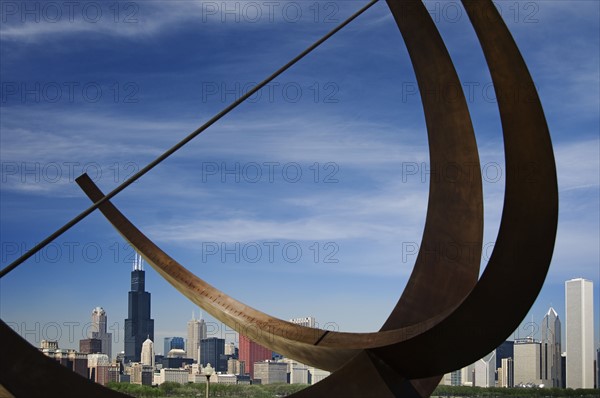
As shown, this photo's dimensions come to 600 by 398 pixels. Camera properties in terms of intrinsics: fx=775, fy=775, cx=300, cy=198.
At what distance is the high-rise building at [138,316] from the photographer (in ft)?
392

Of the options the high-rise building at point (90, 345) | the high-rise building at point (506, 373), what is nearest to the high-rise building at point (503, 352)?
the high-rise building at point (506, 373)

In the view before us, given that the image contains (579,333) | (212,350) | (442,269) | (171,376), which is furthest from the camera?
(212,350)

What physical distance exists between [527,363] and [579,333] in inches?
250

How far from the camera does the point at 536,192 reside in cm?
684

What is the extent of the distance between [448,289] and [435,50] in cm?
297

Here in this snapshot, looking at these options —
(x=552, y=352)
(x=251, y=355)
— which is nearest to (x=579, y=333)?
(x=552, y=352)

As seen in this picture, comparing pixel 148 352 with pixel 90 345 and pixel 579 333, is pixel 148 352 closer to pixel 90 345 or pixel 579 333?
pixel 90 345

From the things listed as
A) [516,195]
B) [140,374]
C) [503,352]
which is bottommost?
[140,374]

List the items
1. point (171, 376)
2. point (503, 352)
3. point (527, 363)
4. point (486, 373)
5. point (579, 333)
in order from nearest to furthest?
point (579, 333), point (527, 363), point (486, 373), point (171, 376), point (503, 352)

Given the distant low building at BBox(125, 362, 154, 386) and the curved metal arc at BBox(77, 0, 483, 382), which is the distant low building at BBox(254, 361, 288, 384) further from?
the curved metal arc at BBox(77, 0, 483, 382)

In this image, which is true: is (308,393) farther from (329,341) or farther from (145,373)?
(145,373)

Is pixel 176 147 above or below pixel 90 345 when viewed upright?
above

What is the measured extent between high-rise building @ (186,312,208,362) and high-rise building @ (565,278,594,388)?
5760 cm

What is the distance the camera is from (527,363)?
80.5m
